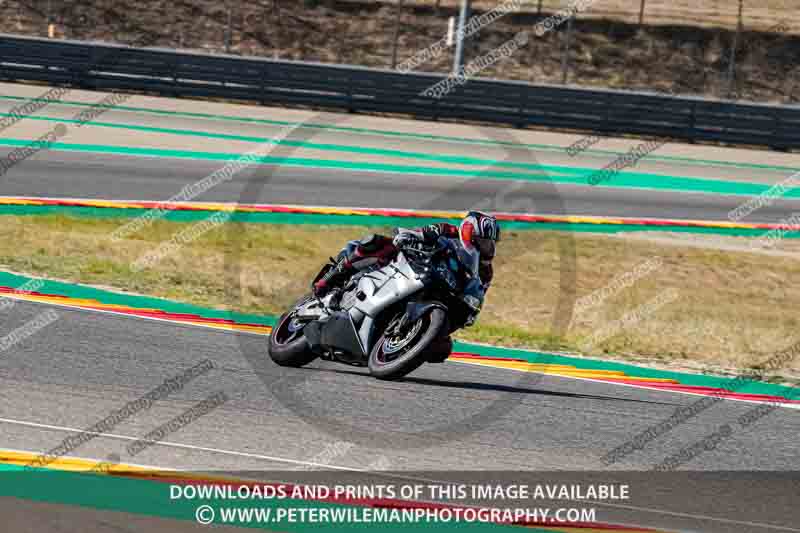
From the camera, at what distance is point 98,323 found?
10633mm

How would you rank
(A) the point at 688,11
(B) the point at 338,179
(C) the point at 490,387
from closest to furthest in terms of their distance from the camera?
(C) the point at 490,387 → (B) the point at 338,179 → (A) the point at 688,11

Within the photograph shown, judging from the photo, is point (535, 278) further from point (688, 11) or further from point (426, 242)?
point (688, 11)

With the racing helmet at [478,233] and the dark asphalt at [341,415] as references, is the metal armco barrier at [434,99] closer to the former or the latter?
the dark asphalt at [341,415]

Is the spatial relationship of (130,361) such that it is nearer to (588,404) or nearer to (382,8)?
(588,404)

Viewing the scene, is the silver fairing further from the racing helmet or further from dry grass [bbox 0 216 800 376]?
dry grass [bbox 0 216 800 376]

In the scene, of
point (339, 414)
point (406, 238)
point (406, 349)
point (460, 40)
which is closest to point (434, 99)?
point (460, 40)

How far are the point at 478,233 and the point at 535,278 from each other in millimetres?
7473

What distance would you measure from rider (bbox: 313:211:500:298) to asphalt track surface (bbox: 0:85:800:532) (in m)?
0.76

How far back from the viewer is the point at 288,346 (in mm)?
9391

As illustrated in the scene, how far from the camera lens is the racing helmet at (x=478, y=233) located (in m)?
8.55

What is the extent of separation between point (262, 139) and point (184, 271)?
10932 mm

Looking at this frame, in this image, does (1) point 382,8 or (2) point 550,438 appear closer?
(2) point 550,438

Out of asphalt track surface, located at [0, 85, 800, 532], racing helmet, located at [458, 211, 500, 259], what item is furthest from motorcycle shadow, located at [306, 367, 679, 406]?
racing helmet, located at [458, 211, 500, 259]

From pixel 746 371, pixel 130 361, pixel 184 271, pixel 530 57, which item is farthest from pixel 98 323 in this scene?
pixel 530 57
